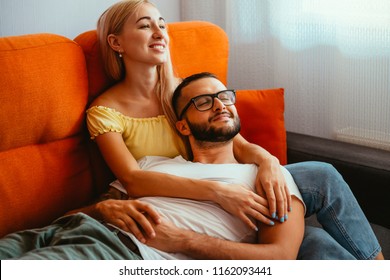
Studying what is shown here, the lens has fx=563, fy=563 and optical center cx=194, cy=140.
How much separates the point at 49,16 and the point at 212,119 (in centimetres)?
81

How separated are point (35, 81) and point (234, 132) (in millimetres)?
593

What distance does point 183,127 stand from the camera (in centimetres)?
174

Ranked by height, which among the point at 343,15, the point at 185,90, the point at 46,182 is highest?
the point at 343,15

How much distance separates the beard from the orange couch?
1.14 feet

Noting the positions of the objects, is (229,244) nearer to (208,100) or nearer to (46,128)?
(208,100)

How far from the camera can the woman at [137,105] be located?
163 centimetres

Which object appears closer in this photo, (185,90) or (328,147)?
(185,90)

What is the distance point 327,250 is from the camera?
1.49 meters

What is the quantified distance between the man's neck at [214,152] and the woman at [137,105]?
0.23 ft

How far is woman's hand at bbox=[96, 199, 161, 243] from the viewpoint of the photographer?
57.1 inches

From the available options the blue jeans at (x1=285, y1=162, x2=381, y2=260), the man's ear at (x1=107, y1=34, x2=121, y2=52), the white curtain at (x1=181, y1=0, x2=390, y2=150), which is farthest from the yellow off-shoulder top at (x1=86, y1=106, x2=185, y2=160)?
the white curtain at (x1=181, y1=0, x2=390, y2=150)

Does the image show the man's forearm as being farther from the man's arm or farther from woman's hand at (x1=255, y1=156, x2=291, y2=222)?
woman's hand at (x1=255, y1=156, x2=291, y2=222)
